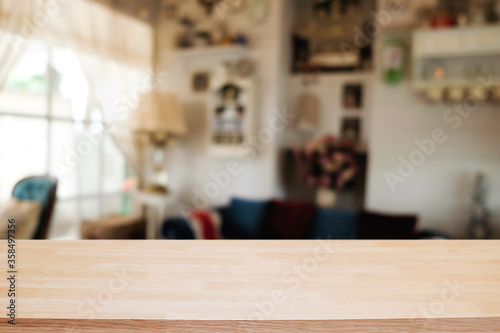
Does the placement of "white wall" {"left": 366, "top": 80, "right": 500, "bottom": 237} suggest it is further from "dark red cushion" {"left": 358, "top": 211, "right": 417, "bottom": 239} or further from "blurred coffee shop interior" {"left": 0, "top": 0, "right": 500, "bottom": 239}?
"dark red cushion" {"left": 358, "top": 211, "right": 417, "bottom": 239}

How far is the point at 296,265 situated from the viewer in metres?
0.37

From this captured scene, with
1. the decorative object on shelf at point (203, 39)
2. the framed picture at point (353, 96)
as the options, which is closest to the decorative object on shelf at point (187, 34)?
the decorative object on shelf at point (203, 39)

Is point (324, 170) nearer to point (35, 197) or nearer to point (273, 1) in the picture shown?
point (273, 1)

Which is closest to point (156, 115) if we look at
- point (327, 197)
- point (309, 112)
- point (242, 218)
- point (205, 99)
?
point (205, 99)

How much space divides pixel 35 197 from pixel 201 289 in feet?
8.00

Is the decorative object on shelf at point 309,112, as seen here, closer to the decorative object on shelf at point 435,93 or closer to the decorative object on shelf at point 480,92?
the decorative object on shelf at point 435,93

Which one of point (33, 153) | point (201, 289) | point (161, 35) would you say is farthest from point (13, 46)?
point (201, 289)

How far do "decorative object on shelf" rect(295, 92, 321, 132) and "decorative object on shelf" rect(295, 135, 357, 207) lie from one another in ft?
1.25

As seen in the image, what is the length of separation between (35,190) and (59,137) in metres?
0.86

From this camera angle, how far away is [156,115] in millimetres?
3318

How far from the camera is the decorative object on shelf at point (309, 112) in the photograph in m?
3.67

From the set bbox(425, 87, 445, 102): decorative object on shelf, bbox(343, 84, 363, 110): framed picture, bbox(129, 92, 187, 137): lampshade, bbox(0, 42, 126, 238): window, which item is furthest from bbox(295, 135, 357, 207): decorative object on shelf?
bbox(0, 42, 126, 238): window

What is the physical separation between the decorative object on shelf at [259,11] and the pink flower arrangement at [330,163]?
1.26 m

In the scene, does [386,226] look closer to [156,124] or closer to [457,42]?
[457,42]
